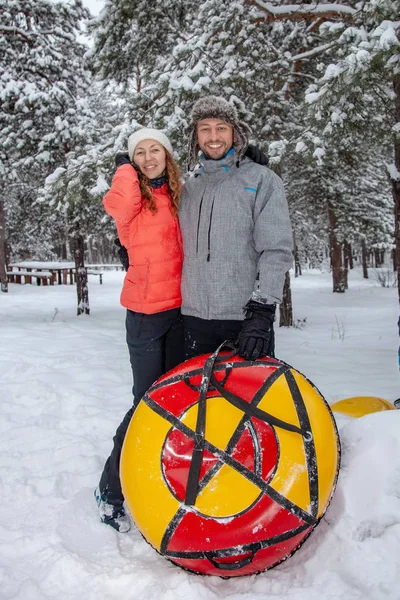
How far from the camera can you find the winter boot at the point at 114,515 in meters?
2.65

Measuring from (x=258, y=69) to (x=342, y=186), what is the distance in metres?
9.13

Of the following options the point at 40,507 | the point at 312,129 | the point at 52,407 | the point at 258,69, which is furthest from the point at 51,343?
the point at 258,69

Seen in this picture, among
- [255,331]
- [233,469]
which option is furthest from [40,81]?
[233,469]

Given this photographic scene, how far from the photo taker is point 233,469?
6.40 feet

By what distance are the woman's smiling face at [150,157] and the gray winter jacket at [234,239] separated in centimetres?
31

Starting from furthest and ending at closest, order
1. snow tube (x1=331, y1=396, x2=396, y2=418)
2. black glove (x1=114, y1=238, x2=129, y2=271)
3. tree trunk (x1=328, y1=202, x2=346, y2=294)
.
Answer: tree trunk (x1=328, y1=202, x2=346, y2=294) → snow tube (x1=331, y1=396, x2=396, y2=418) → black glove (x1=114, y1=238, x2=129, y2=271)

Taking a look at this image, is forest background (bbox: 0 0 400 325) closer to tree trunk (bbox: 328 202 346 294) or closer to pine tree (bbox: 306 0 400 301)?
pine tree (bbox: 306 0 400 301)

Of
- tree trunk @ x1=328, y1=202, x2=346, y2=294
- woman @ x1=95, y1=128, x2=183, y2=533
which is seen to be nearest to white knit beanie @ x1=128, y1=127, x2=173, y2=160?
woman @ x1=95, y1=128, x2=183, y2=533

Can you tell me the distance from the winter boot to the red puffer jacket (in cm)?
126

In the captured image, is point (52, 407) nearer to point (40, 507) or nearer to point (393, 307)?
point (40, 507)

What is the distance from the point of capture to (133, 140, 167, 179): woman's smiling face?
103 inches

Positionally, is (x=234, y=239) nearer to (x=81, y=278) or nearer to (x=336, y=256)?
(x=81, y=278)

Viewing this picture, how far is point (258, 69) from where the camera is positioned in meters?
7.48

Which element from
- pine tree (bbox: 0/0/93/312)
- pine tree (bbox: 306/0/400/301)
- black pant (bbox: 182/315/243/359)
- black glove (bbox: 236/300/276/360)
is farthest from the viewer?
pine tree (bbox: 0/0/93/312)
